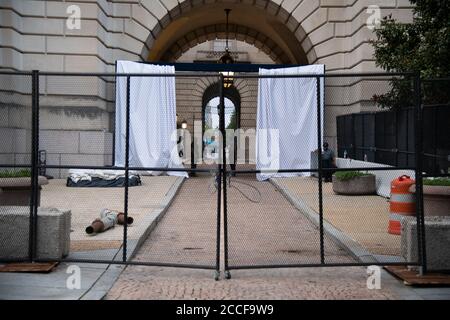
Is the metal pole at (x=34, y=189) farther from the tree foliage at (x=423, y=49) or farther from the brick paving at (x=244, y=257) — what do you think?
the tree foliage at (x=423, y=49)

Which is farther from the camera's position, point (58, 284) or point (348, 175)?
point (348, 175)

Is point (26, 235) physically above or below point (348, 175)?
below

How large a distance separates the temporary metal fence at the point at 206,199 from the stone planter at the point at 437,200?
482 millimetres

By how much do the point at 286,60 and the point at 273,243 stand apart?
2612 centimetres

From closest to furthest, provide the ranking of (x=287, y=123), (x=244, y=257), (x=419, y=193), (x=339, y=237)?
(x=419, y=193)
(x=244, y=257)
(x=339, y=237)
(x=287, y=123)

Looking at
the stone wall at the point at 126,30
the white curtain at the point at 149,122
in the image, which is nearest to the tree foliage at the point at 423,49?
the white curtain at the point at 149,122

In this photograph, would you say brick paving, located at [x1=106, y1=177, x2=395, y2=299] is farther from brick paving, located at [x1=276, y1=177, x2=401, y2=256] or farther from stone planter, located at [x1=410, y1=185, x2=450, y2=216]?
stone planter, located at [x1=410, y1=185, x2=450, y2=216]

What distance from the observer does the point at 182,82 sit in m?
43.6

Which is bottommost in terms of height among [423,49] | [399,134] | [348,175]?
[348,175]

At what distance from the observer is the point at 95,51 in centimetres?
2123

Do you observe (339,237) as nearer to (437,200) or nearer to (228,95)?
(437,200)

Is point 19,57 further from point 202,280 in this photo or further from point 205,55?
point 205,55

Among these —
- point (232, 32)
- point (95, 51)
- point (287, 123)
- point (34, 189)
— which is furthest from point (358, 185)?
point (232, 32)

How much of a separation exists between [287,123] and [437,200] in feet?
29.1
